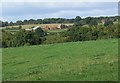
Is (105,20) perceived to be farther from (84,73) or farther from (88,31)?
(84,73)

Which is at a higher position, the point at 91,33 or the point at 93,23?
the point at 93,23

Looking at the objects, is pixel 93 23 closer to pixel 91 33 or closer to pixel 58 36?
pixel 91 33

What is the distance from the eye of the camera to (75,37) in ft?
141

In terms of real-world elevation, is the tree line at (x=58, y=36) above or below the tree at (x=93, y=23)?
below

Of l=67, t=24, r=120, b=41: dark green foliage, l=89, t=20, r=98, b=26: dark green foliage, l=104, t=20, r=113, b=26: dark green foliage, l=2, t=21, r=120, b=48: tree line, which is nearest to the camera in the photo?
l=2, t=21, r=120, b=48: tree line

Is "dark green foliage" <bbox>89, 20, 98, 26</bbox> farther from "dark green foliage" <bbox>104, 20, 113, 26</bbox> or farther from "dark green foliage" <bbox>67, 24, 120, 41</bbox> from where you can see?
"dark green foliage" <bbox>67, 24, 120, 41</bbox>

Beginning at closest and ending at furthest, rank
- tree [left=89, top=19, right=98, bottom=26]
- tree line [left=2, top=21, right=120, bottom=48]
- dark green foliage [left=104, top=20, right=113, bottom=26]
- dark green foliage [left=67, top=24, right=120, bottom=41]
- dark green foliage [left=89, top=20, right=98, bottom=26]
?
1. tree line [left=2, top=21, right=120, bottom=48]
2. dark green foliage [left=67, top=24, right=120, bottom=41]
3. dark green foliage [left=104, top=20, right=113, bottom=26]
4. tree [left=89, top=19, right=98, bottom=26]
5. dark green foliage [left=89, top=20, right=98, bottom=26]

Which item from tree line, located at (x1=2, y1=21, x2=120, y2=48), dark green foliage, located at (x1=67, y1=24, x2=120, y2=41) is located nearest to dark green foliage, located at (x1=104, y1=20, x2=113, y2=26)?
tree line, located at (x1=2, y1=21, x2=120, y2=48)

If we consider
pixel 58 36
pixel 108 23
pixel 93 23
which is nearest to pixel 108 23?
pixel 108 23

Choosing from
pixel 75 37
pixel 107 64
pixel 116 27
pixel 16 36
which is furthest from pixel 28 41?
pixel 107 64

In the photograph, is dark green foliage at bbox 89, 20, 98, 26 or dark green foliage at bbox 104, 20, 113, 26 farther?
dark green foliage at bbox 89, 20, 98, 26

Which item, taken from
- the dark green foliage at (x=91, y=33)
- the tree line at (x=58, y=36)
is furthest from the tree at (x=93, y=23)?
the tree line at (x=58, y=36)

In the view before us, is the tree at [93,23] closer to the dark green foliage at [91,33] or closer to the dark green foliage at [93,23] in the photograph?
the dark green foliage at [93,23]

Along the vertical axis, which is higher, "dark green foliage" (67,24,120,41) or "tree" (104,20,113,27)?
"tree" (104,20,113,27)
